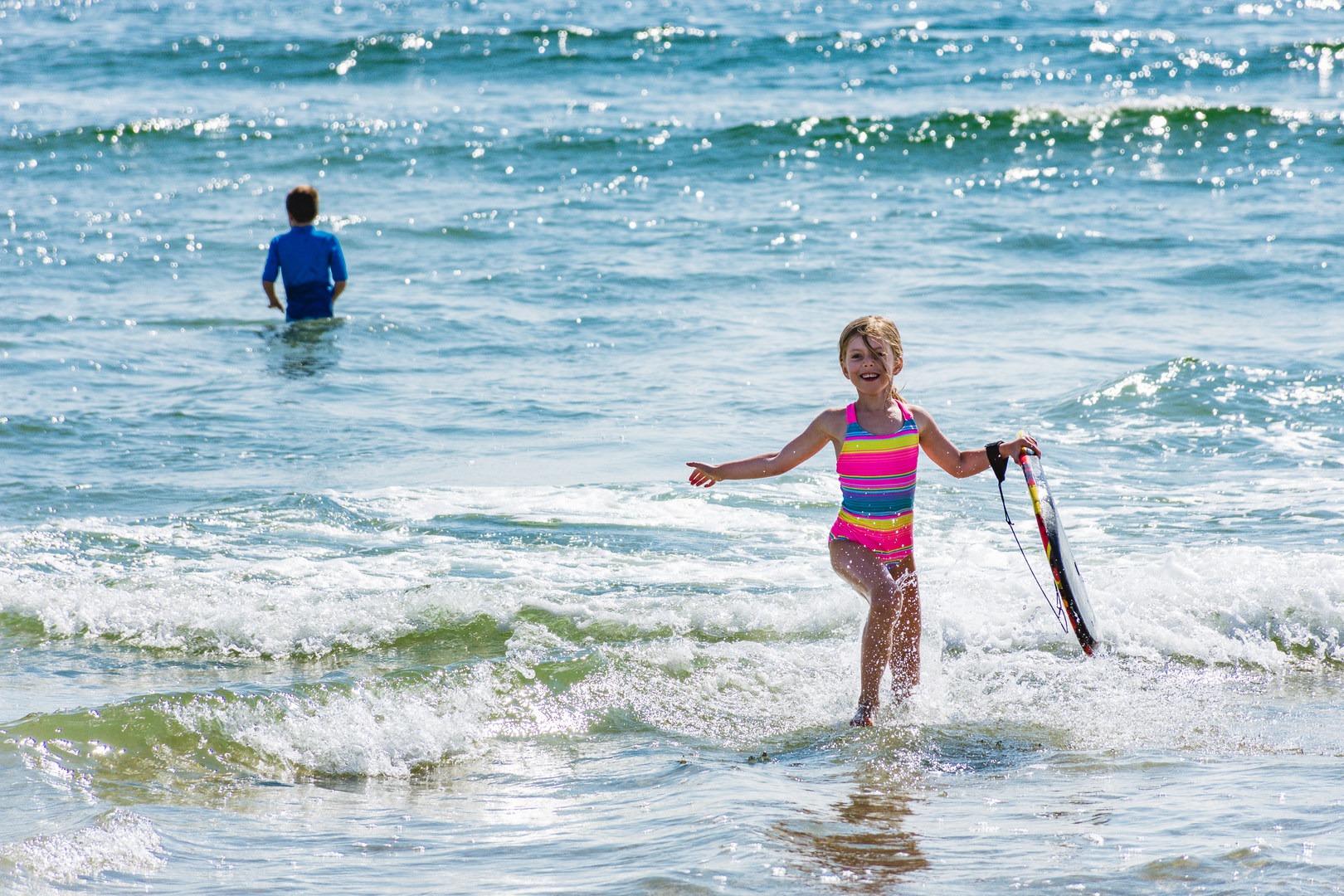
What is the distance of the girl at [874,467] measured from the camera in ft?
16.4

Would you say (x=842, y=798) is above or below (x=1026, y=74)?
below

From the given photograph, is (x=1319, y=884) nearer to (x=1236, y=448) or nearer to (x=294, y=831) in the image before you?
(x=294, y=831)

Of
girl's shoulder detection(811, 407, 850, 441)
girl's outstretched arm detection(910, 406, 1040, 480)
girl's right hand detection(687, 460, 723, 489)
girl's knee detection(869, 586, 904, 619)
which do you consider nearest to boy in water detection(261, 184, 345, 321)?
girl's right hand detection(687, 460, 723, 489)

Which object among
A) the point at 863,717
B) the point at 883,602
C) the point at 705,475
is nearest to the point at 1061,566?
the point at 883,602

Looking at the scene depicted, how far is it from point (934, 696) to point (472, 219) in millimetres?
12056

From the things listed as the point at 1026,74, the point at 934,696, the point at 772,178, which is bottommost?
the point at 934,696

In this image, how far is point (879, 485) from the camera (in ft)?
16.7

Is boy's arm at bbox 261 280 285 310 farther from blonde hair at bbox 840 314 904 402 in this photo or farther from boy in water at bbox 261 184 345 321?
blonde hair at bbox 840 314 904 402

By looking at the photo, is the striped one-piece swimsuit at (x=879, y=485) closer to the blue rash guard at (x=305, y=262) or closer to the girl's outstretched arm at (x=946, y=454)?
the girl's outstretched arm at (x=946, y=454)

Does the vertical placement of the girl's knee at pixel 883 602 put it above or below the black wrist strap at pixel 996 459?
below

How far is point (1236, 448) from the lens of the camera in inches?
344

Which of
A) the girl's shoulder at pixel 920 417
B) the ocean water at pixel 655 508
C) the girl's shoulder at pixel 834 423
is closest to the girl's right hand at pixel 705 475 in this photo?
the girl's shoulder at pixel 834 423

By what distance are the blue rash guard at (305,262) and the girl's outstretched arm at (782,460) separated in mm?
7849

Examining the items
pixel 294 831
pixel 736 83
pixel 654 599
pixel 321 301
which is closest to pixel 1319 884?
pixel 294 831
